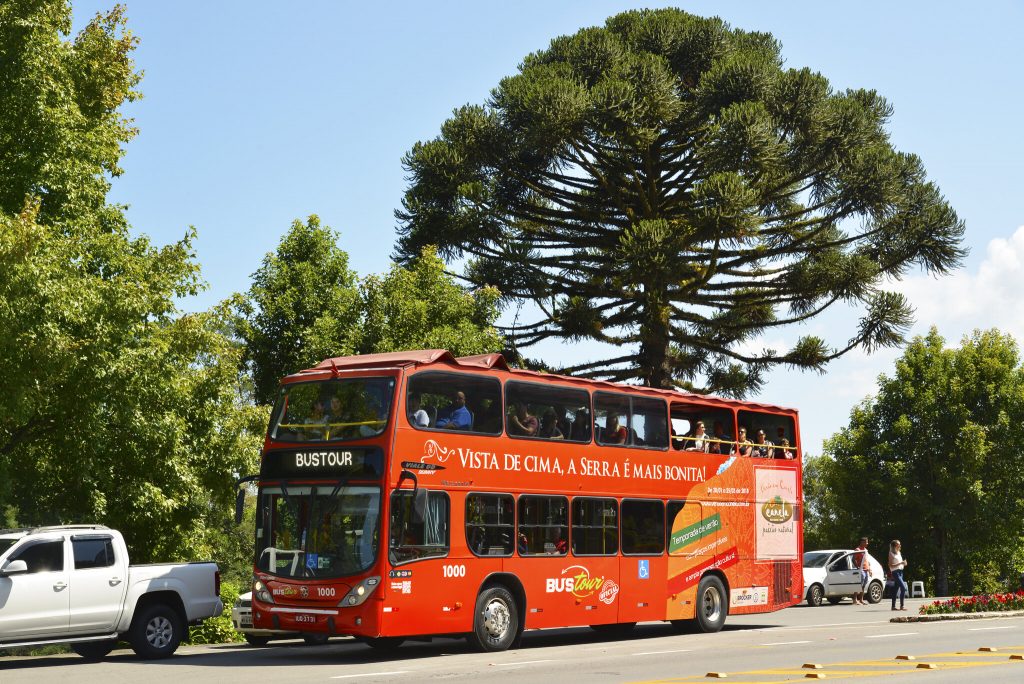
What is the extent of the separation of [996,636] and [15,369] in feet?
52.4

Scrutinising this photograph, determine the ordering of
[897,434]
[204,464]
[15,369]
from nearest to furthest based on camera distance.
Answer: [15,369]
[204,464]
[897,434]

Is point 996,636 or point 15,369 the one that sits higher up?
A: point 15,369

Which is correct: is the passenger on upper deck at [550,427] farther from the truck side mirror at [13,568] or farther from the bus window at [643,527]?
the truck side mirror at [13,568]

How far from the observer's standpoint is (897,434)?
4806cm

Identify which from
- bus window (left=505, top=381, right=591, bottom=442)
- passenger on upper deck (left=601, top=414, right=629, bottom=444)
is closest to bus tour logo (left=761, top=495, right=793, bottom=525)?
passenger on upper deck (left=601, top=414, right=629, bottom=444)

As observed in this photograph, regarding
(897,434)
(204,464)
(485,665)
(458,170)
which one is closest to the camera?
(485,665)

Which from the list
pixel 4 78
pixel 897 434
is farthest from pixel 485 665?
pixel 897 434

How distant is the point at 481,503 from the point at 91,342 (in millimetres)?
7288

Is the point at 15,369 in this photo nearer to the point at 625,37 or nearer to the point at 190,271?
the point at 190,271

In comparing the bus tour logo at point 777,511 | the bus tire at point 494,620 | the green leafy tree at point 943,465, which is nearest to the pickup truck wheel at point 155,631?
the bus tire at point 494,620

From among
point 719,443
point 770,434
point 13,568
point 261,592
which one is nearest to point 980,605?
point 770,434

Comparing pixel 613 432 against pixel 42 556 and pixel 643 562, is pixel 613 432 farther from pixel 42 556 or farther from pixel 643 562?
pixel 42 556

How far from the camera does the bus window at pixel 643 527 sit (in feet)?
65.1

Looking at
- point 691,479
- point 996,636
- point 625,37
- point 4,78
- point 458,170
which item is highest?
Answer: point 625,37
